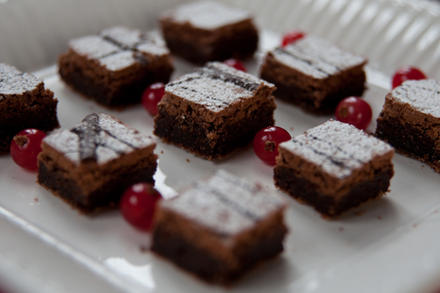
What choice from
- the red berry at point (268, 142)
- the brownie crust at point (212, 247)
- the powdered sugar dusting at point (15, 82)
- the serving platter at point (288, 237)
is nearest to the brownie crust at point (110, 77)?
the powdered sugar dusting at point (15, 82)

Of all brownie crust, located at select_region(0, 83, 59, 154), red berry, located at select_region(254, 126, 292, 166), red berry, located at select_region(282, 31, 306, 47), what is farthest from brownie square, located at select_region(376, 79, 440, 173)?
brownie crust, located at select_region(0, 83, 59, 154)

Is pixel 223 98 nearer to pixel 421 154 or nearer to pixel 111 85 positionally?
pixel 111 85

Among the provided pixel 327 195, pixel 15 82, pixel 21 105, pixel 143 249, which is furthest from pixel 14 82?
pixel 327 195

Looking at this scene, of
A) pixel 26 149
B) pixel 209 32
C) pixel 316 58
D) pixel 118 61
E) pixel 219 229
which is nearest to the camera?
pixel 219 229

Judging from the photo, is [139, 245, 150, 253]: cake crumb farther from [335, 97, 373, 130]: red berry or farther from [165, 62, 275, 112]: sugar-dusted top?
[335, 97, 373, 130]: red berry

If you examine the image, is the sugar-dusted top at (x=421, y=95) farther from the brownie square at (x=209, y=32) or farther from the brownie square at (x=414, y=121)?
the brownie square at (x=209, y=32)

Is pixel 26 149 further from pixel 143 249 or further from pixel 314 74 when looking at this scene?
pixel 314 74
